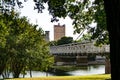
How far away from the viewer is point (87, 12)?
21938 mm

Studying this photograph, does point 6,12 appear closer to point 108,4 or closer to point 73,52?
point 108,4

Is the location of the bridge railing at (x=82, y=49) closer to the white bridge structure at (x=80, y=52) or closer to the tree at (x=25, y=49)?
the white bridge structure at (x=80, y=52)

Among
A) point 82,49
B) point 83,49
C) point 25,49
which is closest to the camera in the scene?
point 25,49

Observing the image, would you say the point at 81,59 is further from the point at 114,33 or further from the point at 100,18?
the point at 114,33

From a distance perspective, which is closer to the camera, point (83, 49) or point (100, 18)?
point (100, 18)

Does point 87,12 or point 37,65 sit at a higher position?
point 87,12

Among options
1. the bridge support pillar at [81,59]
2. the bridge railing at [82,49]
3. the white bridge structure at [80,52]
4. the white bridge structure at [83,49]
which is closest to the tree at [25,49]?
the white bridge structure at [80,52]

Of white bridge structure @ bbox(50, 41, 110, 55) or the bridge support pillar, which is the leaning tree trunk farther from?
the bridge support pillar

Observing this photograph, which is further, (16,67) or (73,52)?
(73,52)

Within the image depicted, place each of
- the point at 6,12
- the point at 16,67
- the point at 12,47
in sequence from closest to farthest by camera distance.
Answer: the point at 6,12
the point at 12,47
the point at 16,67

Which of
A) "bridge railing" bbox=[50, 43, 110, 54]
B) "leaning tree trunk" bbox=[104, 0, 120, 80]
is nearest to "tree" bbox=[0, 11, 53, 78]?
"bridge railing" bbox=[50, 43, 110, 54]

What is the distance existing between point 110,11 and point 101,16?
16396 millimetres

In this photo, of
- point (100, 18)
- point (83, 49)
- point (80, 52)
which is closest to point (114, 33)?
point (100, 18)

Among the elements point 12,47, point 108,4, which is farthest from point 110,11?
point 12,47
